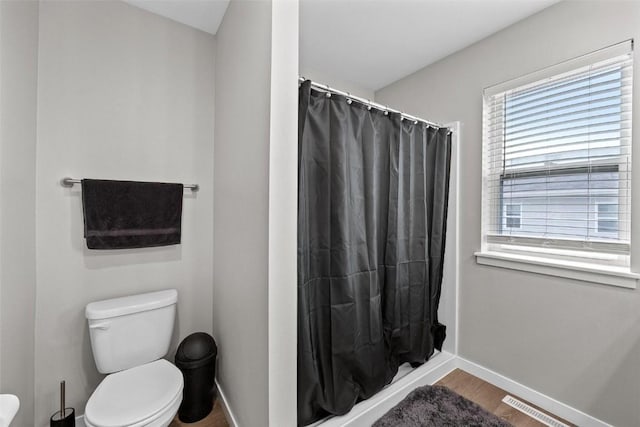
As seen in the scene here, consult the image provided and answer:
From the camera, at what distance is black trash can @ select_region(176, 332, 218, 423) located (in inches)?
61.1

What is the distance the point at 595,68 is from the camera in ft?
4.87

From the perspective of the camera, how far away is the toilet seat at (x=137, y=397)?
1.10 metres

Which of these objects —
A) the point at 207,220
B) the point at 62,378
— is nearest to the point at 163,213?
the point at 207,220

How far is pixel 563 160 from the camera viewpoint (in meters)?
1.61

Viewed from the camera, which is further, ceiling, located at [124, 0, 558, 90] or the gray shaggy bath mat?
ceiling, located at [124, 0, 558, 90]

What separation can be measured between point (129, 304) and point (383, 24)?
2362 mm

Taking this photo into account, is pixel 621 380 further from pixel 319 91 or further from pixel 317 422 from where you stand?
pixel 319 91

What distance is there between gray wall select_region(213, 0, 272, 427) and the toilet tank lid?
1.02 feet

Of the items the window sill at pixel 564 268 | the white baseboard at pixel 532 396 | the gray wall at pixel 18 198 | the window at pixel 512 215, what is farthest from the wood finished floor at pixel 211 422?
the window at pixel 512 215

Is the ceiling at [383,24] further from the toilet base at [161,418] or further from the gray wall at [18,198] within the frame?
the toilet base at [161,418]

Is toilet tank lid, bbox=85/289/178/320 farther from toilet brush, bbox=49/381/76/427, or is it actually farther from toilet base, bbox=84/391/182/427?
toilet base, bbox=84/391/182/427

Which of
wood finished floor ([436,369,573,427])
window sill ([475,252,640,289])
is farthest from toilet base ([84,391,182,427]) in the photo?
window sill ([475,252,640,289])

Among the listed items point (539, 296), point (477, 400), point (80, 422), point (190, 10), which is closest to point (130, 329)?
point (80, 422)

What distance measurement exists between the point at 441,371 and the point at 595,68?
2133mm
